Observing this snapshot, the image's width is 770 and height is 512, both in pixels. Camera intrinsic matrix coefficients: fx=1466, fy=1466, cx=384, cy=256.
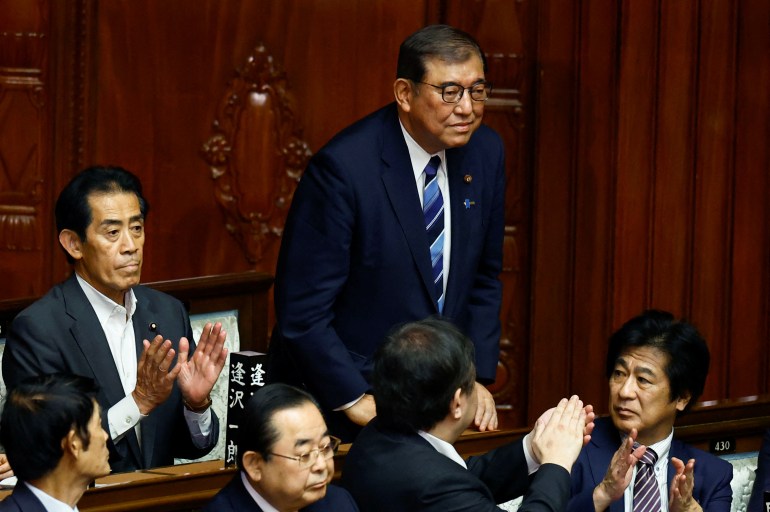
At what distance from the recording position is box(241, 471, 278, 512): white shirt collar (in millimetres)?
2703

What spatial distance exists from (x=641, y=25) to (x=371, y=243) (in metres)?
1.97

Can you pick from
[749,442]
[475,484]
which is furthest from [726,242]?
[475,484]

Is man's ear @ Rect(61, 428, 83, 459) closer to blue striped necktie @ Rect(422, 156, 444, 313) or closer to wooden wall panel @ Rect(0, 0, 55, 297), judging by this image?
blue striped necktie @ Rect(422, 156, 444, 313)

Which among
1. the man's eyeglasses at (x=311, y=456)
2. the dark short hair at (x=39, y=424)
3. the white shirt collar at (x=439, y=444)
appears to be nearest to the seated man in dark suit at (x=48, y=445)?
the dark short hair at (x=39, y=424)

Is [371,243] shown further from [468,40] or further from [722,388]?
[722,388]

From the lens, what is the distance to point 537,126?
5145 millimetres

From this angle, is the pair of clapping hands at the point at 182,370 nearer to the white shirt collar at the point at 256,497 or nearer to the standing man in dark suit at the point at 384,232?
the standing man in dark suit at the point at 384,232

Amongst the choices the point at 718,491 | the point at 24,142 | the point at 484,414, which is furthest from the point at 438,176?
the point at 24,142

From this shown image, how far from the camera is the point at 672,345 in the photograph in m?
3.52

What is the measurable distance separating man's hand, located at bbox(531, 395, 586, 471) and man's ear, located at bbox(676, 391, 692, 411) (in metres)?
0.68

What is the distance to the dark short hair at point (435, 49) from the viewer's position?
3.47 m

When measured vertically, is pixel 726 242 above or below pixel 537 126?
below

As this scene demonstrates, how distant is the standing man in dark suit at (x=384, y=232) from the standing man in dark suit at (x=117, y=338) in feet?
0.83

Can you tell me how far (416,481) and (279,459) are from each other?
0.25m
